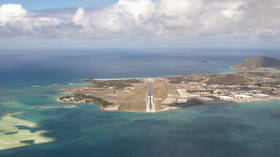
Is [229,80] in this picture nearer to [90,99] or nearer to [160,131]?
[90,99]

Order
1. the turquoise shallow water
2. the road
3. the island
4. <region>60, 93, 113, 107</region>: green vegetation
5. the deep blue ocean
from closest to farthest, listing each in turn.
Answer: the deep blue ocean → the turquoise shallow water → the road → the island → <region>60, 93, 113, 107</region>: green vegetation

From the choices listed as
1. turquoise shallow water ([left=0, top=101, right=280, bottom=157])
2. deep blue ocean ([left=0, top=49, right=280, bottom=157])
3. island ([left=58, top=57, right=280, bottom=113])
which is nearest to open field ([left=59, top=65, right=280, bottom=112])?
island ([left=58, top=57, right=280, bottom=113])

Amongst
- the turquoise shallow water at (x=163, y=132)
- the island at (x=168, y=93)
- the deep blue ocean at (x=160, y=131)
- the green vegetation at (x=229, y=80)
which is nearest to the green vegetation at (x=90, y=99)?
the island at (x=168, y=93)

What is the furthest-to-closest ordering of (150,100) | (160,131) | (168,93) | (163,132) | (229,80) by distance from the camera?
1. (229,80)
2. (168,93)
3. (150,100)
4. (160,131)
5. (163,132)

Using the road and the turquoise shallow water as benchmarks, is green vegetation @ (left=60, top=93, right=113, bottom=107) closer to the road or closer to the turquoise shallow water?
the turquoise shallow water

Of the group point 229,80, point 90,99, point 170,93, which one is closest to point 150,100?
point 170,93

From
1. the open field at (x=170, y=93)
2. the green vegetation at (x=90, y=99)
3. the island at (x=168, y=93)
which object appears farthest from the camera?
the green vegetation at (x=90, y=99)

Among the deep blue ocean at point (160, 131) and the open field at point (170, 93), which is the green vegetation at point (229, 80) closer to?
the open field at point (170, 93)

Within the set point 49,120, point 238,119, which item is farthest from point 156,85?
point 49,120
